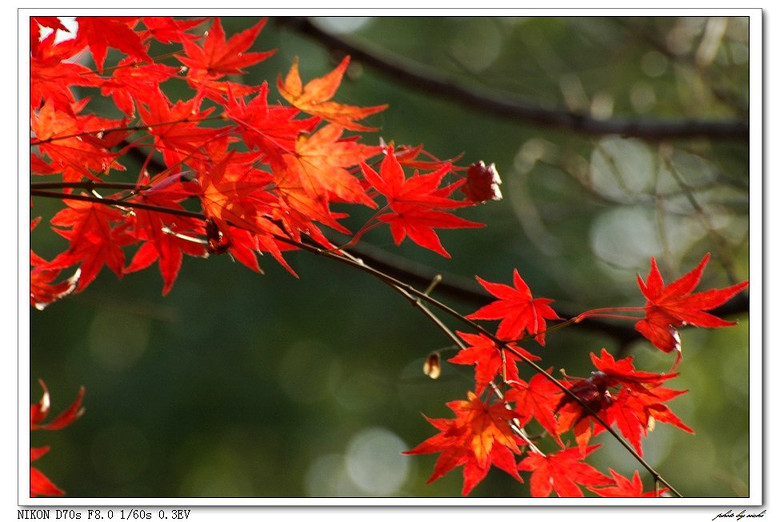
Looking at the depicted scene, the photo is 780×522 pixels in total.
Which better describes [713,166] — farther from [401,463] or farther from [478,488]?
[478,488]

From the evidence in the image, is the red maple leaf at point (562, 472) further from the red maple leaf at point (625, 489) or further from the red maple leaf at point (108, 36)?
the red maple leaf at point (108, 36)

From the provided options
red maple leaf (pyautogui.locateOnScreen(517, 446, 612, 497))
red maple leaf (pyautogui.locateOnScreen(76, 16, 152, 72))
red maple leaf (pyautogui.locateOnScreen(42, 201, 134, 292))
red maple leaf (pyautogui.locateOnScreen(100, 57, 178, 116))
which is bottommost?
red maple leaf (pyautogui.locateOnScreen(517, 446, 612, 497))

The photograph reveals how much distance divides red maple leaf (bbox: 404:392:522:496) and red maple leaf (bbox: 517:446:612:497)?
1.7 inches

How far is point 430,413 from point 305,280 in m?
1.28

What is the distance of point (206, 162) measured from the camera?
874 millimetres

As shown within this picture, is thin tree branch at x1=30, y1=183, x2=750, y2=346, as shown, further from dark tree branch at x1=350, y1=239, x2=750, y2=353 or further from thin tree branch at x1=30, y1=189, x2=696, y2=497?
thin tree branch at x1=30, y1=189, x2=696, y2=497

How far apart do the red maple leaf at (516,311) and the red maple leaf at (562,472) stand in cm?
16

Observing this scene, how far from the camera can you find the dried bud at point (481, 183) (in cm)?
88

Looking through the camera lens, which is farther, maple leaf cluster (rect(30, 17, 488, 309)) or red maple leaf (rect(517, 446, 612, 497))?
red maple leaf (rect(517, 446, 612, 497))

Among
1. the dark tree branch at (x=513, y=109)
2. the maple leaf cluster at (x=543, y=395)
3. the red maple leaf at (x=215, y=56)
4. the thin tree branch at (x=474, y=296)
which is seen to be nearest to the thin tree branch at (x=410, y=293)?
the maple leaf cluster at (x=543, y=395)

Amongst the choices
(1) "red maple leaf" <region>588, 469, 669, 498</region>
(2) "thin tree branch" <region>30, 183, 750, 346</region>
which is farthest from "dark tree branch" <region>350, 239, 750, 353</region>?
(1) "red maple leaf" <region>588, 469, 669, 498</region>

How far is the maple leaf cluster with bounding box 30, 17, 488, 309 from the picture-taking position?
80 cm
